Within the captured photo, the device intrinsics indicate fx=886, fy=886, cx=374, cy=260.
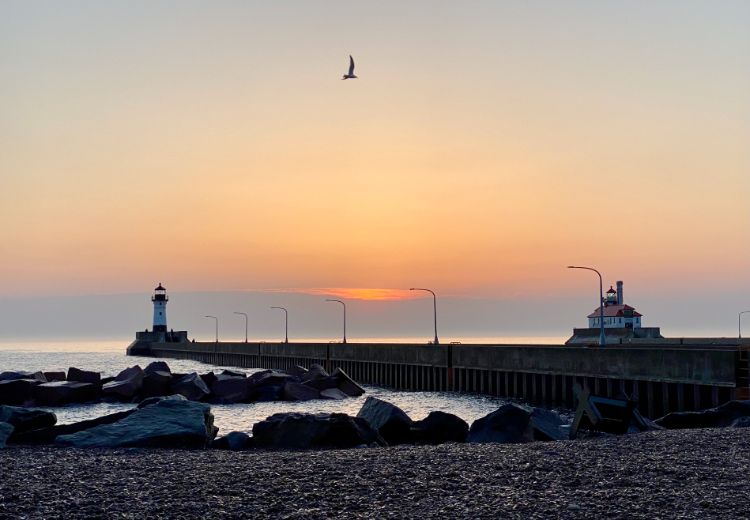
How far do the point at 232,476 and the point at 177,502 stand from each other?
5.85 ft

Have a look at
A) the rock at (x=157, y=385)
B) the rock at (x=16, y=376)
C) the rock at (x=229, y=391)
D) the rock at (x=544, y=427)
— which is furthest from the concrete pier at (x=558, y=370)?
the rock at (x=16, y=376)

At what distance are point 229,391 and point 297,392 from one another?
3.40 meters

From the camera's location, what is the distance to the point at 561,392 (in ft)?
127

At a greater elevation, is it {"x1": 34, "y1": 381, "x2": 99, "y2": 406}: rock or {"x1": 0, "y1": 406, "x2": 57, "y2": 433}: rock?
{"x1": 0, "y1": 406, "x2": 57, "y2": 433}: rock

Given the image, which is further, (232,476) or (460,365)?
(460,365)

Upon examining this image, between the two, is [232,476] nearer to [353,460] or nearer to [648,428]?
[353,460]

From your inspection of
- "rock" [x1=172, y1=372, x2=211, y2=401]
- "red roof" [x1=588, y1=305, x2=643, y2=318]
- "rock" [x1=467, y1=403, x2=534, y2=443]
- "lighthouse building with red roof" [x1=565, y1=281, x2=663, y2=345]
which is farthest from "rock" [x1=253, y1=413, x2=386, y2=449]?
"red roof" [x1=588, y1=305, x2=643, y2=318]

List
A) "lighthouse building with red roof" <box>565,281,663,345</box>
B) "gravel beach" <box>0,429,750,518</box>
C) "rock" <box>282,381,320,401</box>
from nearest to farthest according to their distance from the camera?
"gravel beach" <box>0,429,750,518</box>, "rock" <box>282,381,320,401</box>, "lighthouse building with red roof" <box>565,281,663,345</box>

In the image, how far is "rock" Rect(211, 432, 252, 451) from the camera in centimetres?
1938

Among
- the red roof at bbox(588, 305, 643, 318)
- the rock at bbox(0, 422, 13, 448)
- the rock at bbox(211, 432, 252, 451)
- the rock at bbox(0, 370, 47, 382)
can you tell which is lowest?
the rock at bbox(0, 370, 47, 382)

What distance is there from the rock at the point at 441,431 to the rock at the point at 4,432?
9.14 m

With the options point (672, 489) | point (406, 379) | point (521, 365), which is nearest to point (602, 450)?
point (672, 489)

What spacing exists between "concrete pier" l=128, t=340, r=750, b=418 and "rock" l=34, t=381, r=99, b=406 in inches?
775

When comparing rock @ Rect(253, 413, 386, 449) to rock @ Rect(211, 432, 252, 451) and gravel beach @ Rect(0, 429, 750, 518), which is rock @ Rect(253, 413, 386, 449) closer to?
rock @ Rect(211, 432, 252, 451)
